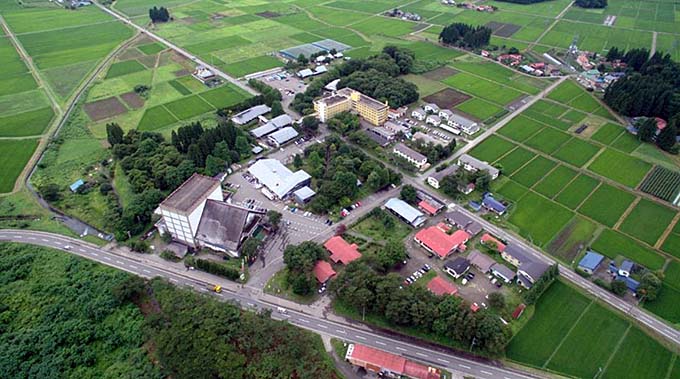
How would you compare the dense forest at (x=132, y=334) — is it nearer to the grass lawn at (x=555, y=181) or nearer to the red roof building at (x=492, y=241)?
the red roof building at (x=492, y=241)

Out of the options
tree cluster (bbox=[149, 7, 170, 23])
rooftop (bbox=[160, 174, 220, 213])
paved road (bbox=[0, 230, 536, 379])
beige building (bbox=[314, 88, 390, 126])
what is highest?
tree cluster (bbox=[149, 7, 170, 23])

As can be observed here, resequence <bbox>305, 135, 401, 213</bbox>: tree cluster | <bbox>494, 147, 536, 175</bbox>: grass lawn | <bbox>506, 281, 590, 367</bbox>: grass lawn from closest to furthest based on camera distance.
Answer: <bbox>506, 281, 590, 367</bbox>: grass lawn
<bbox>305, 135, 401, 213</bbox>: tree cluster
<bbox>494, 147, 536, 175</bbox>: grass lawn

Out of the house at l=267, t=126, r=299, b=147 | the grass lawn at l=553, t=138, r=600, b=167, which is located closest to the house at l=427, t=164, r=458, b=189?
the grass lawn at l=553, t=138, r=600, b=167

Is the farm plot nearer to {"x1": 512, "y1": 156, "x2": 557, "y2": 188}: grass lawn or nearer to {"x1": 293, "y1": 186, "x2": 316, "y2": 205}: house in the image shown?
{"x1": 512, "y1": 156, "x2": 557, "y2": 188}: grass lawn

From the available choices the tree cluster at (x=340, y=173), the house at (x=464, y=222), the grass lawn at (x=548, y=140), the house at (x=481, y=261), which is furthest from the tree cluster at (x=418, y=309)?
the grass lawn at (x=548, y=140)

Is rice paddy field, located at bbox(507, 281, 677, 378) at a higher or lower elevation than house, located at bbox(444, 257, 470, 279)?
lower

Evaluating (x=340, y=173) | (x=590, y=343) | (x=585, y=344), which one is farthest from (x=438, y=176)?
(x=590, y=343)

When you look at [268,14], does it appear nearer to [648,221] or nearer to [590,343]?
[648,221]

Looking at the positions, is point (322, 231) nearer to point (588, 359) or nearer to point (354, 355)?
point (354, 355)

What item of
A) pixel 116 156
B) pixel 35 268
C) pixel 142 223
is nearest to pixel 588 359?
pixel 142 223
